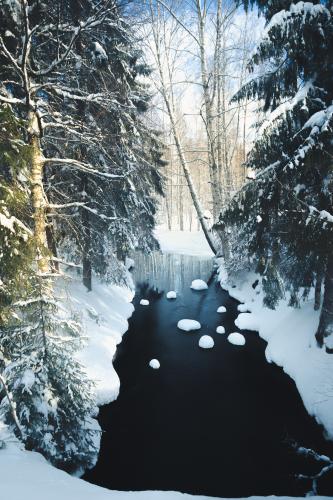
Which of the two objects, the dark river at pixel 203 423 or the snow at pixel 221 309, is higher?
the dark river at pixel 203 423

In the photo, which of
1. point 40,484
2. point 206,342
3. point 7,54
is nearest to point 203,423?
point 206,342

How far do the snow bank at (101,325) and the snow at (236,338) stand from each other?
406 cm

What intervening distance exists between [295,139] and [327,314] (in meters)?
4.61

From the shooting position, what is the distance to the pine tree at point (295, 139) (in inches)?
211

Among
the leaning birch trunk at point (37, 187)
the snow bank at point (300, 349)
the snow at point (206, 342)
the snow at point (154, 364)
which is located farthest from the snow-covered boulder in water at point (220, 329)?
the leaning birch trunk at point (37, 187)

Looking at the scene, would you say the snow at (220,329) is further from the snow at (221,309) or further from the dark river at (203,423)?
the snow at (221,309)

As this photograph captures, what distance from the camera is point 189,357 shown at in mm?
9688

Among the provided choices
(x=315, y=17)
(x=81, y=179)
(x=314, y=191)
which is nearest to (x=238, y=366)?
(x=314, y=191)

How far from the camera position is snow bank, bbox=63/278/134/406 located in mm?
7645

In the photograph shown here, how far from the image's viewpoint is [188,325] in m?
11.6

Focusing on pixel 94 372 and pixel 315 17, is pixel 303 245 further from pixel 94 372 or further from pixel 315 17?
pixel 94 372

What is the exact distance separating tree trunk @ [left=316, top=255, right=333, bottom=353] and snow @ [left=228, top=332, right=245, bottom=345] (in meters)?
3.00

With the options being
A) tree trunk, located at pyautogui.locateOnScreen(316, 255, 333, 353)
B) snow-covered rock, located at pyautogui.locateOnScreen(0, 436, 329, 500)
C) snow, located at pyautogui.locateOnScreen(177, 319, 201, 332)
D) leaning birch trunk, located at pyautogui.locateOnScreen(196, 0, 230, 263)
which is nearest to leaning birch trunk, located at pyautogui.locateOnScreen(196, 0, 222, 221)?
leaning birch trunk, located at pyautogui.locateOnScreen(196, 0, 230, 263)

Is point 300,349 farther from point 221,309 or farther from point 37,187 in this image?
point 37,187
